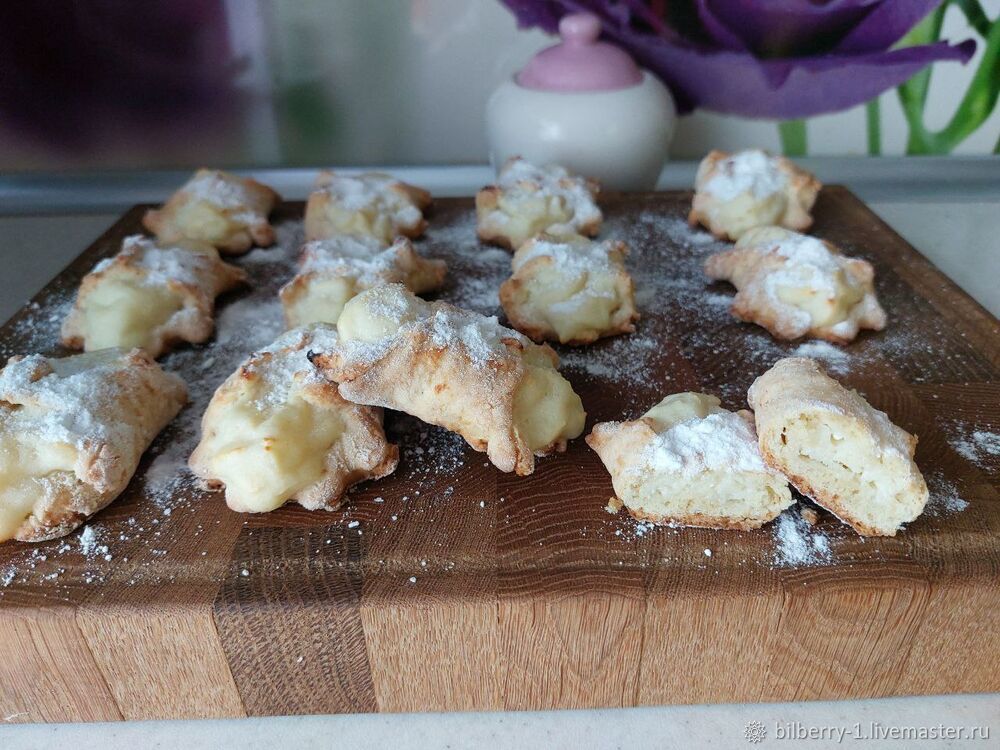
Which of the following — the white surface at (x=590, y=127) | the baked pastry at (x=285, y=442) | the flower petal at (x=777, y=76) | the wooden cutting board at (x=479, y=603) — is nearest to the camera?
the wooden cutting board at (x=479, y=603)

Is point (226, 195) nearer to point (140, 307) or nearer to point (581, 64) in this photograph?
point (140, 307)

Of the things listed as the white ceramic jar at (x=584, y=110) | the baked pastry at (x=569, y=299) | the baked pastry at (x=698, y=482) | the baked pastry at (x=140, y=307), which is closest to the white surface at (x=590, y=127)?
the white ceramic jar at (x=584, y=110)

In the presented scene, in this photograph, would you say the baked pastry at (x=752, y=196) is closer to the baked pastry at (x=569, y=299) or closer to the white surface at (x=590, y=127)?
the white surface at (x=590, y=127)

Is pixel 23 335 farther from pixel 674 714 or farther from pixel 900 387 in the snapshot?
pixel 900 387

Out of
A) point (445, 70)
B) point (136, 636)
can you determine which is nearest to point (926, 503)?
point (136, 636)

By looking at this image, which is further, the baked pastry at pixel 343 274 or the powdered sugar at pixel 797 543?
the baked pastry at pixel 343 274

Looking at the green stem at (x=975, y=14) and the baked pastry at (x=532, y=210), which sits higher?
the green stem at (x=975, y=14)
